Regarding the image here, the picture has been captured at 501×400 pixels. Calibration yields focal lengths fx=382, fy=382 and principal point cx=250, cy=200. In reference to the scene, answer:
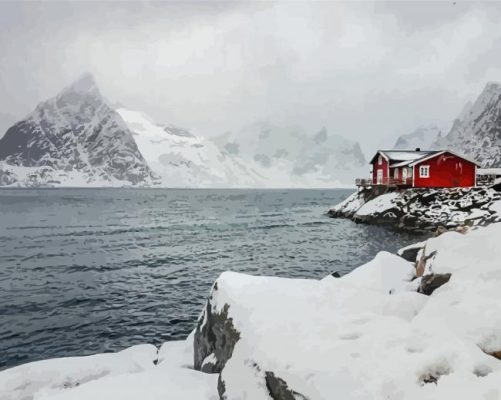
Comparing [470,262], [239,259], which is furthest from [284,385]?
[239,259]

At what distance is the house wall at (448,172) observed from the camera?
173 ft

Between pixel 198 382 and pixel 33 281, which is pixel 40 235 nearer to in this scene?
pixel 33 281

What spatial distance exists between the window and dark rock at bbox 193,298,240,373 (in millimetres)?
50507

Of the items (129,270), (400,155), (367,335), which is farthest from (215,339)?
(400,155)

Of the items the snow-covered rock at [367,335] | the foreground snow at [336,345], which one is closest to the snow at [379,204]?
the foreground snow at [336,345]

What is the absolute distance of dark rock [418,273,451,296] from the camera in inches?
342

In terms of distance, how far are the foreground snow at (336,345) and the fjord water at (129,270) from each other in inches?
181

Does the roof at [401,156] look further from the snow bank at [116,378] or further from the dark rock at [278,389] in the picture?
the dark rock at [278,389]

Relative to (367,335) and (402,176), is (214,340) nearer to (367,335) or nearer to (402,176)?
(367,335)

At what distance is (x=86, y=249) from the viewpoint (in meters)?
33.9

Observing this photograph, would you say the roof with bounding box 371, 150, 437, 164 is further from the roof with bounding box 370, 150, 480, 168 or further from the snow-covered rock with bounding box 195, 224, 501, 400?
the snow-covered rock with bounding box 195, 224, 501, 400

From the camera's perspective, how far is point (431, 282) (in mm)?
8922

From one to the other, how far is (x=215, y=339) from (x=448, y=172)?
5314 cm

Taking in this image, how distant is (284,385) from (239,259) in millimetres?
23665
